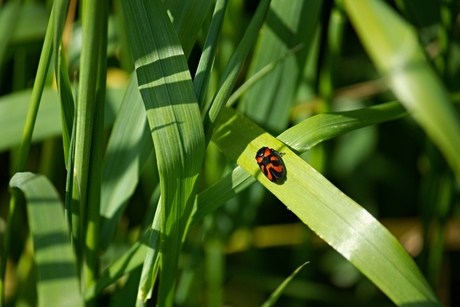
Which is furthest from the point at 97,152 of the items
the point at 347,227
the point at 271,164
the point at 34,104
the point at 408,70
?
the point at 408,70

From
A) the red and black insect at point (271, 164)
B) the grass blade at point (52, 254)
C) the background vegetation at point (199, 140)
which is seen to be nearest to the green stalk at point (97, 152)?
the background vegetation at point (199, 140)

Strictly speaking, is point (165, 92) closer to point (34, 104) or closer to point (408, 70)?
point (34, 104)

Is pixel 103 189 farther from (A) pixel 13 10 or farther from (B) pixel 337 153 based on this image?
(B) pixel 337 153

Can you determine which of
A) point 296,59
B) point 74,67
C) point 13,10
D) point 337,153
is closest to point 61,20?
point 13,10

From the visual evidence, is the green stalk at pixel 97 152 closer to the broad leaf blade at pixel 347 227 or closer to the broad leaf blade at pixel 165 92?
the broad leaf blade at pixel 165 92

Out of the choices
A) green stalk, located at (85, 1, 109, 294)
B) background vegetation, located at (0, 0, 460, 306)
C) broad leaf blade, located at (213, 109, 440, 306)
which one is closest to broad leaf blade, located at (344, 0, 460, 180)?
background vegetation, located at (0, 0, 460, 306)
